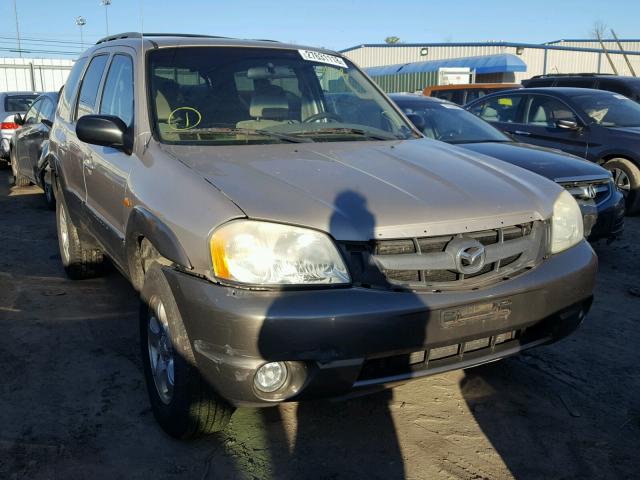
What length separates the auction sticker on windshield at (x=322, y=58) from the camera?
418cm

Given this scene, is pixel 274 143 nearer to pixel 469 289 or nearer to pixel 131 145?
pixel 131 145

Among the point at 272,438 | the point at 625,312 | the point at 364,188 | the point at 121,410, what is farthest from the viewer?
the point at 625,312

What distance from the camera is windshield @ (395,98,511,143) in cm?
680

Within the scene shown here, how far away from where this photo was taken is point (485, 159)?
3527 mm

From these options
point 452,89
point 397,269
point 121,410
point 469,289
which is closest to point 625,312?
point 469,289

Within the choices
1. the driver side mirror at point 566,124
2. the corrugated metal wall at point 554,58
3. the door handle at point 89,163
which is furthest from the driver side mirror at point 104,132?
the corrugated metal wall at point 554,58

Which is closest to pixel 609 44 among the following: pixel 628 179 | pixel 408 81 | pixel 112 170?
pixel 408 81

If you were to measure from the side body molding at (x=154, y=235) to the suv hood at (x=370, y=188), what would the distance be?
0.97ft

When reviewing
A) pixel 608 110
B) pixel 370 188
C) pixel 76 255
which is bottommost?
pixel 76 255

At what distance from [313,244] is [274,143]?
1126 millimetres

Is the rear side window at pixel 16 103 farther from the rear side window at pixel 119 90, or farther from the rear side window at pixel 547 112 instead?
the rear side window at pixel 547 112

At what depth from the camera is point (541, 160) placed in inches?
233

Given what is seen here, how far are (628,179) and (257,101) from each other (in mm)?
6032

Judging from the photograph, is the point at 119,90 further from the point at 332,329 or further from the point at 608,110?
the point at 608,110
